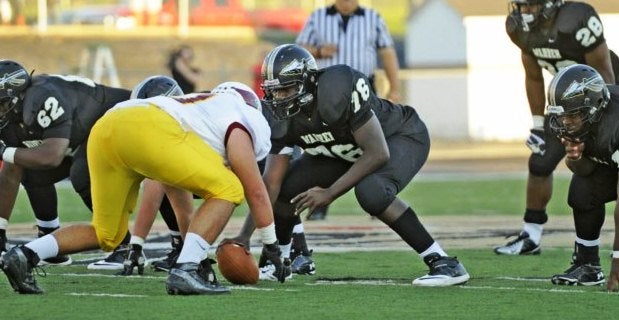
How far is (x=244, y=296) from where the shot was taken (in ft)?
23.1

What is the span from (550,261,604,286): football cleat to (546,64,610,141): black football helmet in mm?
784

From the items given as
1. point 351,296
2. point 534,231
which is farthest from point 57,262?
point 534,231

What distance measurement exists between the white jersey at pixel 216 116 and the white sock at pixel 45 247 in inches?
29.6

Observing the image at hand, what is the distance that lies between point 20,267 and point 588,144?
3011mm

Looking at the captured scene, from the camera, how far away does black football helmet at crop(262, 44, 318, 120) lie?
290 inches

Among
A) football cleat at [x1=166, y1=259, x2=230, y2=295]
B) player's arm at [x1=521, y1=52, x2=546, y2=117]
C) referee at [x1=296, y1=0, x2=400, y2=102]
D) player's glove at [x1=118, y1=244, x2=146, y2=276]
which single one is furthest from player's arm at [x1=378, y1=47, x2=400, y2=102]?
football cleat at [x1=166, y1=259, x2=230, y2=295]

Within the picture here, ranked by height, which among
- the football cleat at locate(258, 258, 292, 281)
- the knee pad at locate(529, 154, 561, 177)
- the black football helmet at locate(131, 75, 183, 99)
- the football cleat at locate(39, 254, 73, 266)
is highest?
the black football helmet at locate(131, 75, 183, 99)

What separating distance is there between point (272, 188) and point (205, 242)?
963 millimetres

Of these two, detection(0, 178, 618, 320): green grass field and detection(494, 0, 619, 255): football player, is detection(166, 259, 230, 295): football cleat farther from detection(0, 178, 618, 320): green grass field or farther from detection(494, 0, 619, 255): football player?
detection(494, 0, 619, 255): football player

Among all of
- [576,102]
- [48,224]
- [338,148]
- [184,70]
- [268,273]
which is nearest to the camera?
A: [576,102]

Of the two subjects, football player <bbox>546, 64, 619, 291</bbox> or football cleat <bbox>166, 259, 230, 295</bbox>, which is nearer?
football cleat <bbox>166, 259, 230, 295</bbox>

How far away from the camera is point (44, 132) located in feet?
26.7

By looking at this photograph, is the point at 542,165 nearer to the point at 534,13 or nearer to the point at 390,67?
the point at 534,13

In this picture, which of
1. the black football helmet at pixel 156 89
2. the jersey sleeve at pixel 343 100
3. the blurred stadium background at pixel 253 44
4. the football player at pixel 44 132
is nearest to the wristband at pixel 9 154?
the football player at pixel 44 132
